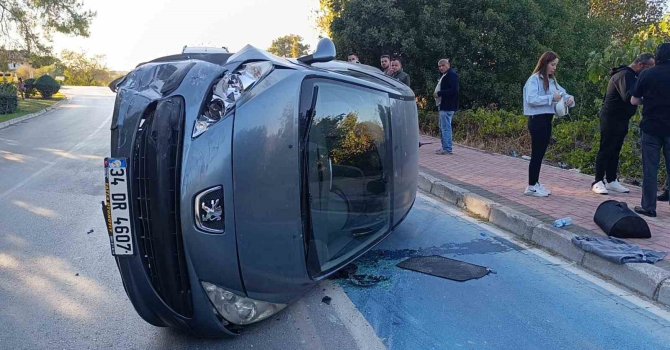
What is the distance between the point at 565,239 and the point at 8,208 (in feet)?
21.2

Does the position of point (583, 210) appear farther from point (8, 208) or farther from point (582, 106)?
point (582, 106)

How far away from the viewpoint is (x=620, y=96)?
653cm

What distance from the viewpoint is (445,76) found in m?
10.2

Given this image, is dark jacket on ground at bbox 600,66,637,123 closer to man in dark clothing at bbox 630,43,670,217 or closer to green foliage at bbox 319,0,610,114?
man in dark clothing at bbox 630,43,670,217

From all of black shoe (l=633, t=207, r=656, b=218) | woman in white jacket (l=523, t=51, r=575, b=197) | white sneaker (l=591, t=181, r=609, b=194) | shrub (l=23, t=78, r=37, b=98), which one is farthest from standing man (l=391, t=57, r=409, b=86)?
shrub (l=23, t=78, r=37, b=98)

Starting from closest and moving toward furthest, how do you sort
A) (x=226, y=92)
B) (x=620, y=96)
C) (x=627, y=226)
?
(x=226, y=92)
(x=627, y=226)
(x=620, y=96)

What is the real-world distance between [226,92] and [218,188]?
1.82 feet

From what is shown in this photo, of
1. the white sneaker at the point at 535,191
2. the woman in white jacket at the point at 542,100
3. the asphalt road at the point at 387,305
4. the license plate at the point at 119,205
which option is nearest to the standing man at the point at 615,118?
the woman in white jacket at the point at 542,100

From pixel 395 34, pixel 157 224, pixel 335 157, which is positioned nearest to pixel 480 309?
pixel 335 157

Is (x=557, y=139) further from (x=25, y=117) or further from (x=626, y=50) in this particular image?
(x=25, y=117)

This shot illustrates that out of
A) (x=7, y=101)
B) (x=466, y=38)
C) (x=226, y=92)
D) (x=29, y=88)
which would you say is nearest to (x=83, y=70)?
(x=29, y=88)

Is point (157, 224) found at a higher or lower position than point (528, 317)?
higher

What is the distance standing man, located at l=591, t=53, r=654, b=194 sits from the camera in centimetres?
636

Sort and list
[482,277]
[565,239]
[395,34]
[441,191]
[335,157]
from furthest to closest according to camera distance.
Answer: [395,34]
[441,191]
[565,239]
[482,277]
[335,157]
